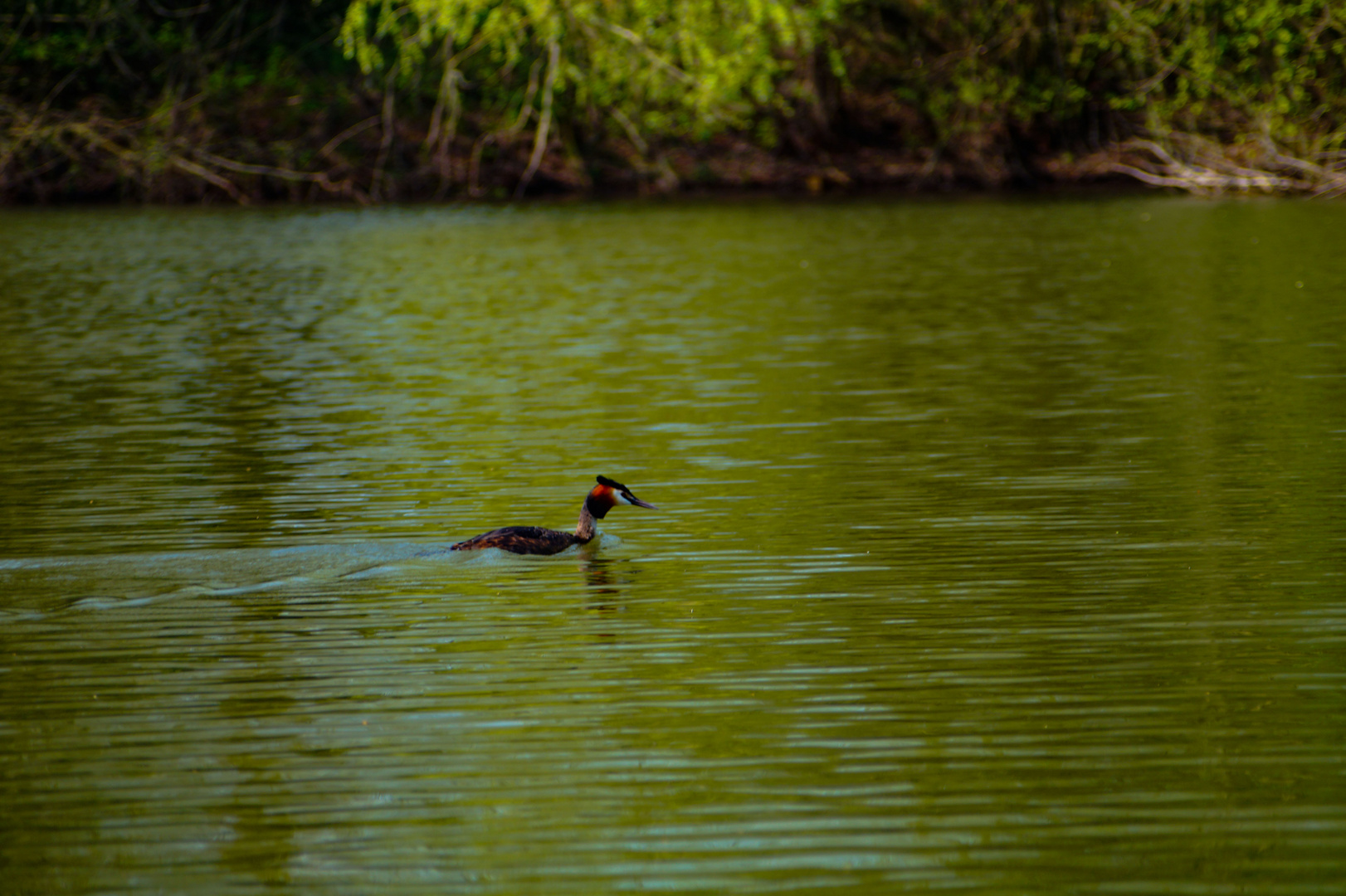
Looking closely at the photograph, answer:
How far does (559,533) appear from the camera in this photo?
11000 millimetres

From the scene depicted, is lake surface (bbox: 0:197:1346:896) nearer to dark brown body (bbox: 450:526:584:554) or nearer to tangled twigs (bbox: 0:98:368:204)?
dark brown body (bbox: 450:526:584:554)

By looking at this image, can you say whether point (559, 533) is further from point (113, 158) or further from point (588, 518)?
point (113, 158)

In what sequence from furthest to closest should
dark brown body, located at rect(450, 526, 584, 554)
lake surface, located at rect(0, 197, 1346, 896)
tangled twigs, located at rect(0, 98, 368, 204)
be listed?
tangled twigs, located at rect(0, 98, 368, 204) < dark brown body, located at rect(450, 526, 584, 554) < lake surface, located at rect(0, 197, 1346, 896)

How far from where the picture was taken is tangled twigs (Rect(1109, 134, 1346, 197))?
38.9m

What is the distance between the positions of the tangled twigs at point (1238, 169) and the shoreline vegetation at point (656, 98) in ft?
0.31

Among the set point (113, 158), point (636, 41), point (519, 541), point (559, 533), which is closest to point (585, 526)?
point (559, 533)

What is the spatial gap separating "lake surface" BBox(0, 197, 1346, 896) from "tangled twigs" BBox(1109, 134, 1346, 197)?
17.9m

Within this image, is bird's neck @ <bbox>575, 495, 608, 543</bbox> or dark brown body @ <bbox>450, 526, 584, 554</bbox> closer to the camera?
dark brown body @ <bbox>450, 526, 584, 554</bbox>

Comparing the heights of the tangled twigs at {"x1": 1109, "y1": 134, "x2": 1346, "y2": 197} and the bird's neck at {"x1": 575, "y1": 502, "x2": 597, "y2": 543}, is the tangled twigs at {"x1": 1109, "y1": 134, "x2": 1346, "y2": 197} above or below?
above

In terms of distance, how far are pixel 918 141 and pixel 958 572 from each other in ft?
133

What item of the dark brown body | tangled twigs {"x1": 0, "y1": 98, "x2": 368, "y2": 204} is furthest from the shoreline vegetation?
the dark brown body

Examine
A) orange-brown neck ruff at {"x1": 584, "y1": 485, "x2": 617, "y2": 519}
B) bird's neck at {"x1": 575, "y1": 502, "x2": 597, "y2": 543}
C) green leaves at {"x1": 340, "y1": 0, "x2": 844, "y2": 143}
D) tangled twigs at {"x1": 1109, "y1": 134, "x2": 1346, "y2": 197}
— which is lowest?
bird's neck at {"x1": 575, "y1": 502, "x2": 597, "y2": 543}

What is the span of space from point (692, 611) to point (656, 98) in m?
34.1

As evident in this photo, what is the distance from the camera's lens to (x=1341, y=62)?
41312 millimetres
